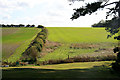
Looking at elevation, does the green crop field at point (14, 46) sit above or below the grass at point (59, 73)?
above

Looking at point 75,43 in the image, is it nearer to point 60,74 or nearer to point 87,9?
point 87,9

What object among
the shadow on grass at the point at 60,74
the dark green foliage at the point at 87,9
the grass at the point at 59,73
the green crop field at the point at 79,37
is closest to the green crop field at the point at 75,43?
the green crop field at the point at 79,37

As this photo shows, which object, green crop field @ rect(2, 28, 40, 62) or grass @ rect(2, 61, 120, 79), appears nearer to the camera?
grass @ rect(2, 61, 120, 79)

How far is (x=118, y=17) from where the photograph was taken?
16.8 m

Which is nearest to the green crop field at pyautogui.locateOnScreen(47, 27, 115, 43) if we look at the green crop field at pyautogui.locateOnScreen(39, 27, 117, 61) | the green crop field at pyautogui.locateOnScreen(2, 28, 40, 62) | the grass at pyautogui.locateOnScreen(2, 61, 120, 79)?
the green crop field at pyautogui.locateOnScreen(39, 27, 117, 61)

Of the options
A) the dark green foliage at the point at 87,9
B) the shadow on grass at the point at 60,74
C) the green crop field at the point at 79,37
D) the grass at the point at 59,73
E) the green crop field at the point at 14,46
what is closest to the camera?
the shadow on grass at the point at 60,74

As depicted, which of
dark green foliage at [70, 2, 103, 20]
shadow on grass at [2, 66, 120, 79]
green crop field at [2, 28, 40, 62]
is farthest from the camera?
green crop field at [2, 28, 40, 62]

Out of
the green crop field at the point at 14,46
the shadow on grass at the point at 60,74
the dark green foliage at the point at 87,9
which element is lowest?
the shadow on grass at the point at 60,74

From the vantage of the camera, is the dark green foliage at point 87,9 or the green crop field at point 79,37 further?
the green crop field at point 79,37

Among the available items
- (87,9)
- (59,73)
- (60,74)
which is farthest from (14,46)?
(60,74)

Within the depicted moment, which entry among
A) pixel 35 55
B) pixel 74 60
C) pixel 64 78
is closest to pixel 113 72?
pixel 64 78

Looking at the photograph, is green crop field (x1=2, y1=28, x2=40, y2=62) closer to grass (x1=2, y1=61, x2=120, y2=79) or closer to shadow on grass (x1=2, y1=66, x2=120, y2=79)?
grass (x1=2, y1=61, x2=120, y2=79)

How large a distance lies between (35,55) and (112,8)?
47.5 feet

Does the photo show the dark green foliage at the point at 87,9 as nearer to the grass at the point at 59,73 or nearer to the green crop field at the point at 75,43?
the grass at the point at 59,73
